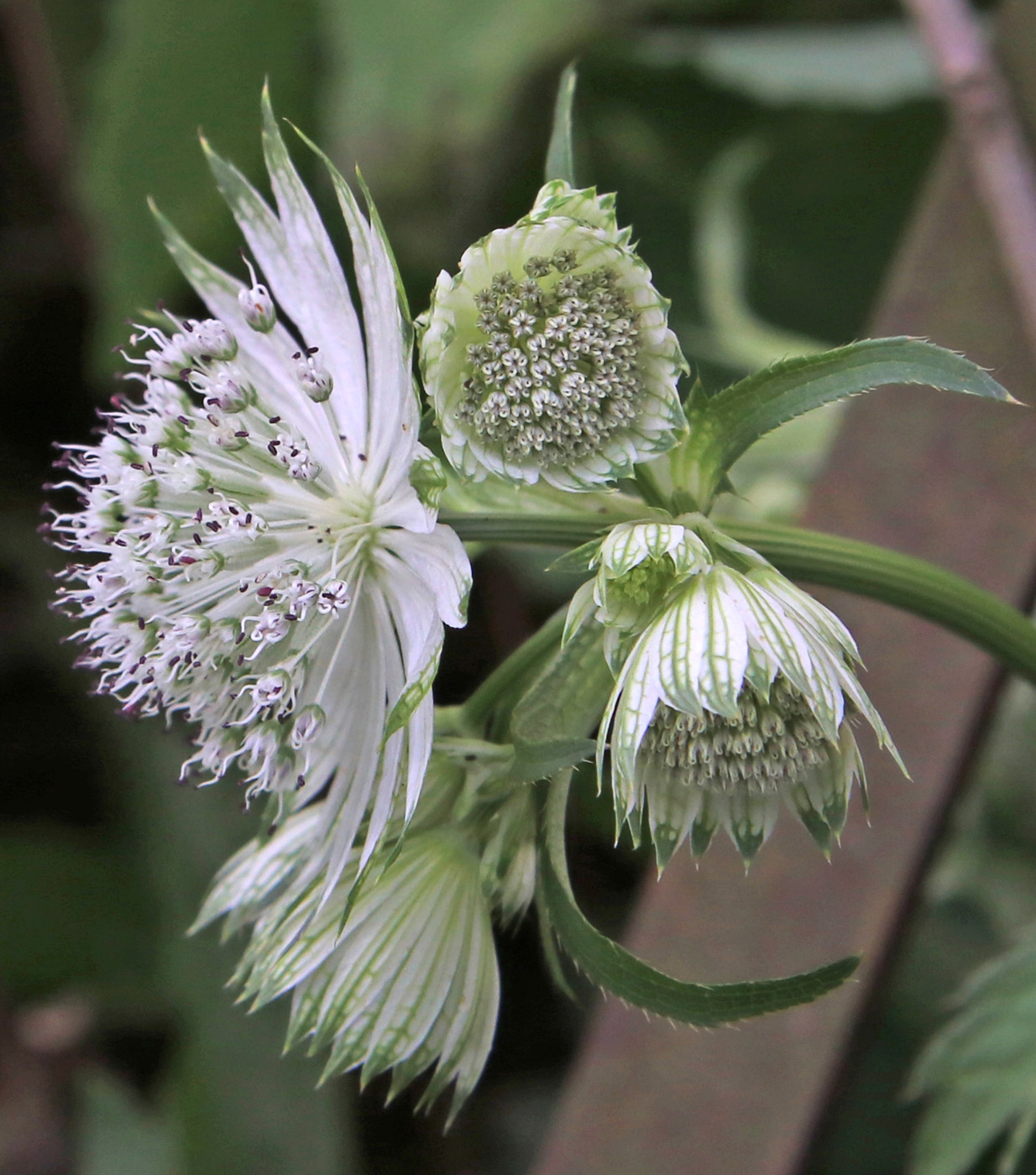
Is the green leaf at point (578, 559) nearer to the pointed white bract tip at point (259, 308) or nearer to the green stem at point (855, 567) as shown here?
the green stem at point (855, 567)

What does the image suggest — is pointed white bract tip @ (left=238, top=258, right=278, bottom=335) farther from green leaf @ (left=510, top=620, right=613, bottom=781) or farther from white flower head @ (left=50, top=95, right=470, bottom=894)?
green leaf @ (left=510, top=620, right=613, bottom=781)

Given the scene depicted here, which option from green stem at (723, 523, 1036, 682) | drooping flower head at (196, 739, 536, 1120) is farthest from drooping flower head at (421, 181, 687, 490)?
drooping flower head at (196, 739, 536, 1120)

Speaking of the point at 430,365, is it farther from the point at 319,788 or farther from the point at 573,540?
the point at 319,788

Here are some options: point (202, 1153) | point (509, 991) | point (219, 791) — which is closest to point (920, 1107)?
point (509, 991)

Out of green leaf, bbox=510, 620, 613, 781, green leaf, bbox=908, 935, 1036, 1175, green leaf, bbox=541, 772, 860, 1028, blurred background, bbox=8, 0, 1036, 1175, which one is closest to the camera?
green leaf, bbox=541, 772, 860, 1028

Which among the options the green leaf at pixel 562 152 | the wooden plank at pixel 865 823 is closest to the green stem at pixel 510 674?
the green leaf at pixel 562 152

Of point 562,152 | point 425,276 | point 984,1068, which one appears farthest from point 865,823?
point 425,276
